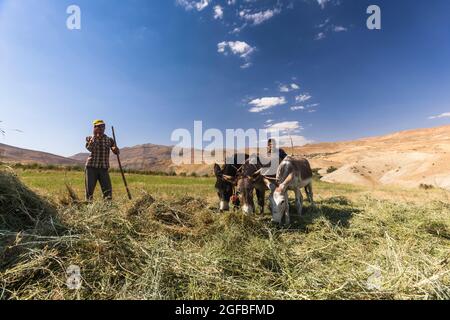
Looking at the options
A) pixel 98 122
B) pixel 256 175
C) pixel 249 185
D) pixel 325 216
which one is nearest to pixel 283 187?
pixel 249 185

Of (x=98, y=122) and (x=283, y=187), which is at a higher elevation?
(x=98, y=122)

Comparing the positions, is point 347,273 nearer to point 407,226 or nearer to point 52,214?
point 407,226

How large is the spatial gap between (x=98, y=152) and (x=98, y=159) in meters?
0.20

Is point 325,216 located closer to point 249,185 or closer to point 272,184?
point 272,184

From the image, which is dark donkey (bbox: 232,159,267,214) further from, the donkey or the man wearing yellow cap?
the man wearing yellow cap

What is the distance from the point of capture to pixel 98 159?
735cm

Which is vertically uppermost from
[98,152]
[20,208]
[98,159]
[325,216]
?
[98,152]

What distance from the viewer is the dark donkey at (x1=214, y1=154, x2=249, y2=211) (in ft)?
25.4

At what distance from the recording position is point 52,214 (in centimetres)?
500

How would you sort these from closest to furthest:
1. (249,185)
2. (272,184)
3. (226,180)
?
1. (249,185)
2. (272,184)
3. (226,180)

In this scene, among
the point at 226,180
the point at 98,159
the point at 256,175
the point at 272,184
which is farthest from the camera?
the point at 226,180

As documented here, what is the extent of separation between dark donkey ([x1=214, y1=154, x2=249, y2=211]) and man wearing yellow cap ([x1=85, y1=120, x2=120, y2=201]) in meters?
3.20
